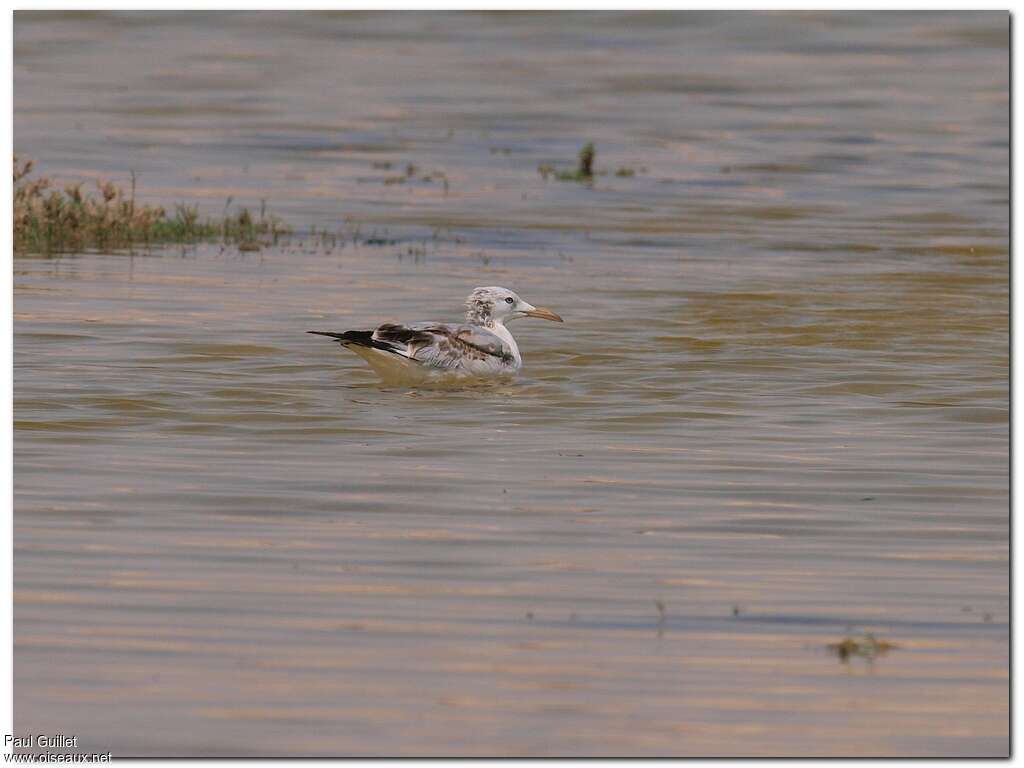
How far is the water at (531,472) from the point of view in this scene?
6465mm

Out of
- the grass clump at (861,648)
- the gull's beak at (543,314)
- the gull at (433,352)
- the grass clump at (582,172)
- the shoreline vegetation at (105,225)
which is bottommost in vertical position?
the grass clump at (861,648)

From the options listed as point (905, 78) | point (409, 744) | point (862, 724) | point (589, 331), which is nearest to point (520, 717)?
point (409, 744)

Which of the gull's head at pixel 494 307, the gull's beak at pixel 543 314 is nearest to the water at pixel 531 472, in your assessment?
the gull's beak at pixel 543 314

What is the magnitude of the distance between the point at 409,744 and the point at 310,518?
117 inches

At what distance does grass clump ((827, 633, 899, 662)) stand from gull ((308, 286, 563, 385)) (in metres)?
6.62

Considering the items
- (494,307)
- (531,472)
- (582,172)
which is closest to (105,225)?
(494,307)

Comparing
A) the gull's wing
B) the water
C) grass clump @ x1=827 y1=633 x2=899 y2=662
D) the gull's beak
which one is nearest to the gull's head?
the gull's beak

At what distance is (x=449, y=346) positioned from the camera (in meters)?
13.5

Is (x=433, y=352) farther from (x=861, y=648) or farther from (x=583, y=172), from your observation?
(x=583, y=172)

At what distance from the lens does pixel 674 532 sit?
8742mm

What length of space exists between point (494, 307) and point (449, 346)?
3.70 feet

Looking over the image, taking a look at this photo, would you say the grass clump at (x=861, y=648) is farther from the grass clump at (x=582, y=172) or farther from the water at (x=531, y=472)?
the grass clump at (x=582, y=172)

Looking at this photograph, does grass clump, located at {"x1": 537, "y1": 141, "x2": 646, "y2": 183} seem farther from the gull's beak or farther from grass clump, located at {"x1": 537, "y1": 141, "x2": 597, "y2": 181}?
the gull's beak

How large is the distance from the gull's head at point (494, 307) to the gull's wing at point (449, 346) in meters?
0.72
